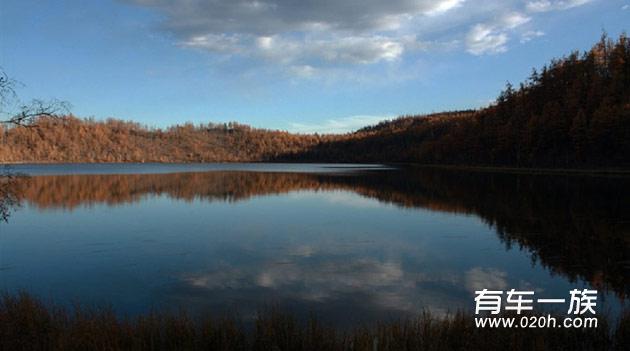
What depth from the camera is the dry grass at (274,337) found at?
29.3 feet

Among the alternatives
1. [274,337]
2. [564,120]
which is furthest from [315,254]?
[564,120]

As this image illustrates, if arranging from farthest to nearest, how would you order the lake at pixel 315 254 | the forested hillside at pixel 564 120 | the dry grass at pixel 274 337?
the forested hillside at pixel 564 120
the lake at pixel 315 254
the dry grass at pixel 274 337

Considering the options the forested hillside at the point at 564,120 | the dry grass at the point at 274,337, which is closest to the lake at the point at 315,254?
the dry grass at the point at 274,337

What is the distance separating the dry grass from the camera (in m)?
8.93

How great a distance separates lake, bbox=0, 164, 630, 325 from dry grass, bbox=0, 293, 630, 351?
7.56 feet

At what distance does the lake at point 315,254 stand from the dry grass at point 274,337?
90.7 inches

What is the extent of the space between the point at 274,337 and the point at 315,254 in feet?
35.7

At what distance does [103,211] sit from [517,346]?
105 feet

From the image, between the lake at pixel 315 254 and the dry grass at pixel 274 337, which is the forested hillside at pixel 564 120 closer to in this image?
the lake at pixel 315 254

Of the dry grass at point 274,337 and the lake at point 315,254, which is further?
the lake at point 315,254

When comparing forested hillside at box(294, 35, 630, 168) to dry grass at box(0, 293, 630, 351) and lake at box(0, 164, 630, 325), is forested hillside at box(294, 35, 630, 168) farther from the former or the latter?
dry grass at box(0, 293, 630, 351)

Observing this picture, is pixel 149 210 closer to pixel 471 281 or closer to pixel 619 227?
pixel 471 281

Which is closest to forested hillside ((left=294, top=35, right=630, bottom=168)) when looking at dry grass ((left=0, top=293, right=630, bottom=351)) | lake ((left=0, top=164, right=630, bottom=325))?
lake ((left=0, top=164, right=630, bottom=325))

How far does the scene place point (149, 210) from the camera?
116ft
